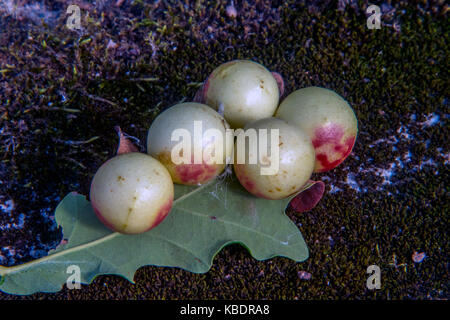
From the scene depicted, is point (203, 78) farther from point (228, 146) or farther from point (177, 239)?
point (177, 239)

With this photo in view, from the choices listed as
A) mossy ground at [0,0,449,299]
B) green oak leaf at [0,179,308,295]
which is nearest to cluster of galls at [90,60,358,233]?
green oak leaf at [0,179,308,295]

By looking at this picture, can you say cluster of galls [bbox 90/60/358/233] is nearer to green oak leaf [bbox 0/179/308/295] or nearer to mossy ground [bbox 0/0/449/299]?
green oak leaf [bbox 0/179/308/295]

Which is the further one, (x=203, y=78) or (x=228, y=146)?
(x=203, y=78)

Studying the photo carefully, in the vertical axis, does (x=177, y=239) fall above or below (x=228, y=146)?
below

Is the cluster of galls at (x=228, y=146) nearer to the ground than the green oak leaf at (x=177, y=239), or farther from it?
farther from it

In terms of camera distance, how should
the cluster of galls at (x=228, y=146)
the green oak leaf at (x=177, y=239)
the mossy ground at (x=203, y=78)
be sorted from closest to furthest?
the cluster of galls at (x=228, y=146) → the green oak leaf at (x=177, y=239) → the mossy ground at (x=203, y=78)

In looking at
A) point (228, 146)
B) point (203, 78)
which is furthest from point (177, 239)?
point (203, 78)

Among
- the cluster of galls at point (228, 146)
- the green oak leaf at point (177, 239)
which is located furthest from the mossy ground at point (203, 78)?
→ the cluster of galls at point (228, 146)

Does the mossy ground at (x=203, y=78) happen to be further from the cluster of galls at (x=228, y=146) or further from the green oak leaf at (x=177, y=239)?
the cluster of galls at (x=228, y=146)
